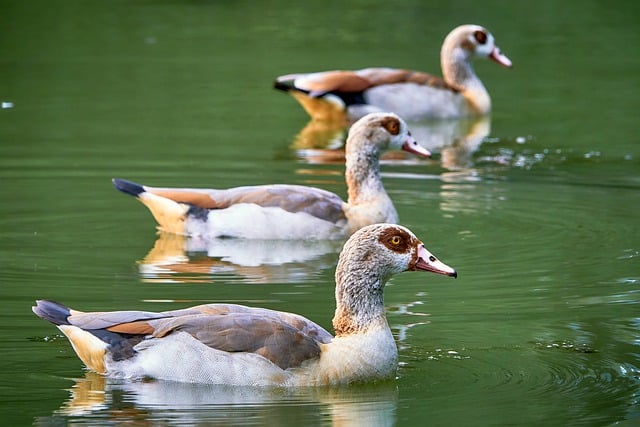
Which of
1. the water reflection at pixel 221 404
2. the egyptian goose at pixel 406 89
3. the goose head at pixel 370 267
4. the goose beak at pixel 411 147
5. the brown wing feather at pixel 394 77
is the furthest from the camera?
the brown wing feather at pixel 394 77

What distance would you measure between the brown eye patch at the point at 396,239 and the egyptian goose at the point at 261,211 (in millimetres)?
3995

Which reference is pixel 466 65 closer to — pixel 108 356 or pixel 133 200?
pixel 133 200

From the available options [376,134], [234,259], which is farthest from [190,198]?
[376,134]

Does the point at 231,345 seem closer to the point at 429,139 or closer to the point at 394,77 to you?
the point at 429,139

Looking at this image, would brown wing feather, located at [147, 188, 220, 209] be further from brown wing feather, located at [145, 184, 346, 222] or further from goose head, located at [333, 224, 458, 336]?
goose head, located at [333, 224, 458, 336]

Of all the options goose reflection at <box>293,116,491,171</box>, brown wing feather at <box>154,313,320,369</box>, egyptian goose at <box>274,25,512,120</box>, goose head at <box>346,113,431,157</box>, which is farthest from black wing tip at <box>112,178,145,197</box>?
egyptian goose at <box>274,25,512,120</box>

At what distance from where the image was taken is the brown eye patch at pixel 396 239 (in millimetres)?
8711

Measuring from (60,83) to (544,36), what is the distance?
345 inches

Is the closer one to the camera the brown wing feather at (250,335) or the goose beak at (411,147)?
the brown wing feather at (250,335)

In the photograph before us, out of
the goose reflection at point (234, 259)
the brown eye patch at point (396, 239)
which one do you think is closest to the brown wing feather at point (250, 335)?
the brown eye patch at point (396, 239)

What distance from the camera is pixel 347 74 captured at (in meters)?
19.6

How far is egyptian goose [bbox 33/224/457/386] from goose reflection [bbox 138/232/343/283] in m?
2.51

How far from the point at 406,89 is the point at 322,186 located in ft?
16.6

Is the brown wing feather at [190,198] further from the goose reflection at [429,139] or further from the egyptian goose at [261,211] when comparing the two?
the goose reflection at [429,139]
